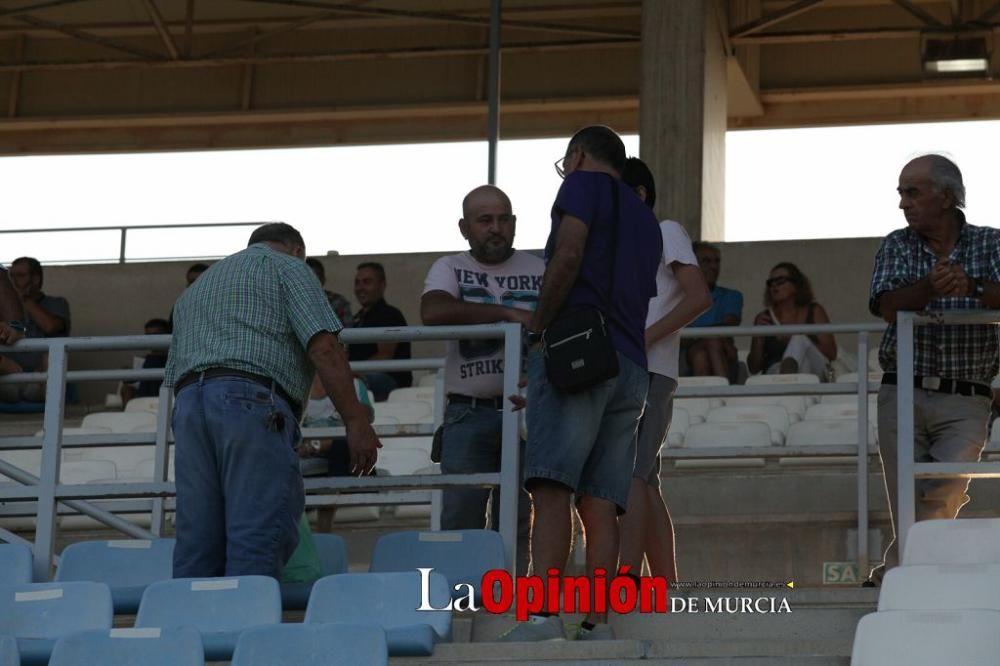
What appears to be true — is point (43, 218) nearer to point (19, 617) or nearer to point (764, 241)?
point (764, 241)

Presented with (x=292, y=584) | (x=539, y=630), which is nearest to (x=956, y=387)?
(x=539, y=630)

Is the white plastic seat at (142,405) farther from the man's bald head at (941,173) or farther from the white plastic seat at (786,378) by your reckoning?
the man's bald head at (941,173)

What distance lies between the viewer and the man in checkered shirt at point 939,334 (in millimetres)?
5500

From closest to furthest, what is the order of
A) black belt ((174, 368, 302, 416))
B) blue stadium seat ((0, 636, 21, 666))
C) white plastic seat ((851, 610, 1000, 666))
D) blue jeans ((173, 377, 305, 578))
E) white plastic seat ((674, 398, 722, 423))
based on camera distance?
1. white plastic seat ((851, 610, 1000, 666))
2. blue stadium seat ((0, 636, 21, 666))
3. blue jeans ((173, 377, 305, 578))
4. black belt ((174, 368, 302, 416))
5. white plastic seat ((674, 398, 722, 423))

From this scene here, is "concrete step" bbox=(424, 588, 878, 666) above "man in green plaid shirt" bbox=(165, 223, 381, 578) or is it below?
below

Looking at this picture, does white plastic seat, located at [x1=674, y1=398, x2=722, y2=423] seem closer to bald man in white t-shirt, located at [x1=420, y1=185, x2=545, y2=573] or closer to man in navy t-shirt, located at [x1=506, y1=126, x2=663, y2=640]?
bald man in white t-shirt, located at [x1=420, y1=185, x2=545, y2=573]

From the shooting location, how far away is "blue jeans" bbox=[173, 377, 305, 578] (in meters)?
5.05

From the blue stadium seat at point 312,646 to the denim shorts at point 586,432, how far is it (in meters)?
0.80

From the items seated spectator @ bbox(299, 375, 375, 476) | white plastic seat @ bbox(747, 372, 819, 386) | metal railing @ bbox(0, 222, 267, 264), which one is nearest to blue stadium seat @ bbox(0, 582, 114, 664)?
seated spectator @ bbox(299, 375, 375, 476)

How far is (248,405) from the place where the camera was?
5.14 meters

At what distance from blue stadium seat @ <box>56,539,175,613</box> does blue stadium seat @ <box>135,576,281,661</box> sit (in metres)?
0.73

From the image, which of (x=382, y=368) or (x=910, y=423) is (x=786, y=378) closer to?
(x=382, y=368)

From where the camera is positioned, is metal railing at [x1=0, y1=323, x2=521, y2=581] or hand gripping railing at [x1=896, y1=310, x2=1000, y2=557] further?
metal railing at [x1=0, y1=323, x2=521, y2=581]

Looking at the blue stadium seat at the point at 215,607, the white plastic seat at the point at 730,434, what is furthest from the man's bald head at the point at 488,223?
the white plastic seat at the point at 730,434
